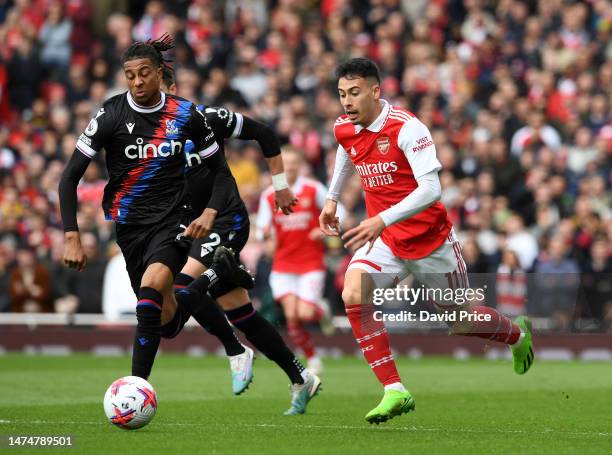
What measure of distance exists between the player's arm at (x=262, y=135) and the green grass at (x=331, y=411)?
1770 millimetres

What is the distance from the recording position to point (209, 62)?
24812 millimetres

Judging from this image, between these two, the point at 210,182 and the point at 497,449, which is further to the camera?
the point at 210,182

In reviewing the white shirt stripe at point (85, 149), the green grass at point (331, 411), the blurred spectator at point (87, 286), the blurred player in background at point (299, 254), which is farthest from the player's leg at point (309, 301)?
the white shirt stripe at point (85, 149)

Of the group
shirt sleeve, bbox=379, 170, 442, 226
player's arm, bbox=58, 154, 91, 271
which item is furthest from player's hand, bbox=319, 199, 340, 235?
player's arm, bbox=58, 154, 91, 271

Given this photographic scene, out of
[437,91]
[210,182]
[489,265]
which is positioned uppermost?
[437,91]

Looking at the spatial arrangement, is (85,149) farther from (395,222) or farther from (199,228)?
(395,222)

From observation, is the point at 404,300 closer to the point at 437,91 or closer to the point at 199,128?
the point at 199,128

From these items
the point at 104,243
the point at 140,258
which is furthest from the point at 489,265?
the point at 140,258

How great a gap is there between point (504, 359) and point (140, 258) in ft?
34.3

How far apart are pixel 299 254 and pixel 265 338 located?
6194 millimetres

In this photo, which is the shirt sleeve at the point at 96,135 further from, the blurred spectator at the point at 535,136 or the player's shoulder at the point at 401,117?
the blurred spectator at the point at 535,136

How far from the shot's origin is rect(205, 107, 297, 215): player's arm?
441 inches

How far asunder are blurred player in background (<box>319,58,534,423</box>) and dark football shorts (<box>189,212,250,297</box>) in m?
1.11

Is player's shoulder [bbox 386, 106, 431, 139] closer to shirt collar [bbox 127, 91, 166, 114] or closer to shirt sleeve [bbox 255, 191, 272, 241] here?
shirt collar [bbox 127, 91, 166, 114]
